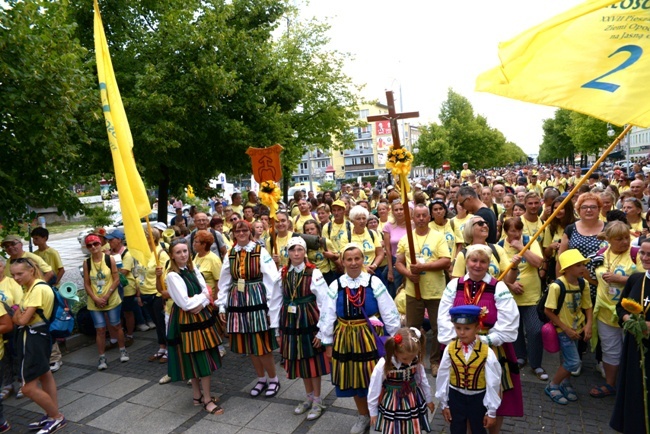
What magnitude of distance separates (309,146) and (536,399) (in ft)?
59.4

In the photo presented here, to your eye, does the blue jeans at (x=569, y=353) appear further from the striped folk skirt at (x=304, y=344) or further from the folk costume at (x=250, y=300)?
the folk costume at (x=250, y=300)

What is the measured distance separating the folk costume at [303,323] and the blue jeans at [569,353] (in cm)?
248

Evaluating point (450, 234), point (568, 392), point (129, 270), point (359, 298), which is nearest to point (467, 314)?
point (359, 298)

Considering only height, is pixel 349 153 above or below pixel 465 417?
above

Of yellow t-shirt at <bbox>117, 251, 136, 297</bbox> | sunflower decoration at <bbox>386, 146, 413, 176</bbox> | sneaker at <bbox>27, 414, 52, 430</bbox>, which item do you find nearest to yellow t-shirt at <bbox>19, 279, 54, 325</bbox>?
sneaker at <bbox>27, 414, 52, 430</bbox>

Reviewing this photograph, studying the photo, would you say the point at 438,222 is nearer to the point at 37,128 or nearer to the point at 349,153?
the point at 37,128

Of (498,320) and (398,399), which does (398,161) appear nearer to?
(498,320)

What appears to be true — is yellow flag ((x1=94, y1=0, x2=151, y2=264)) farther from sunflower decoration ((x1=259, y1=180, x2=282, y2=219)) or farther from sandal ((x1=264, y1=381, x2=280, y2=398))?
sandal ((x1=264, y1=381, x2=280, y2=398))

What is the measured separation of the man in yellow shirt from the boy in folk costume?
198cm

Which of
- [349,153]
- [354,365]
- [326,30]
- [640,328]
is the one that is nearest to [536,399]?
[640,328]

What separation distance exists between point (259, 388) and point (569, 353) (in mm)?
3479

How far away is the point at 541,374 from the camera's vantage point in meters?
5.38

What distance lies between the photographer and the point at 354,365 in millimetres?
4152

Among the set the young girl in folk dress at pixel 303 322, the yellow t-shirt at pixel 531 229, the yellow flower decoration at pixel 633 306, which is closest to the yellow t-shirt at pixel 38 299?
the young girl in folk dress at pixel 303 322
